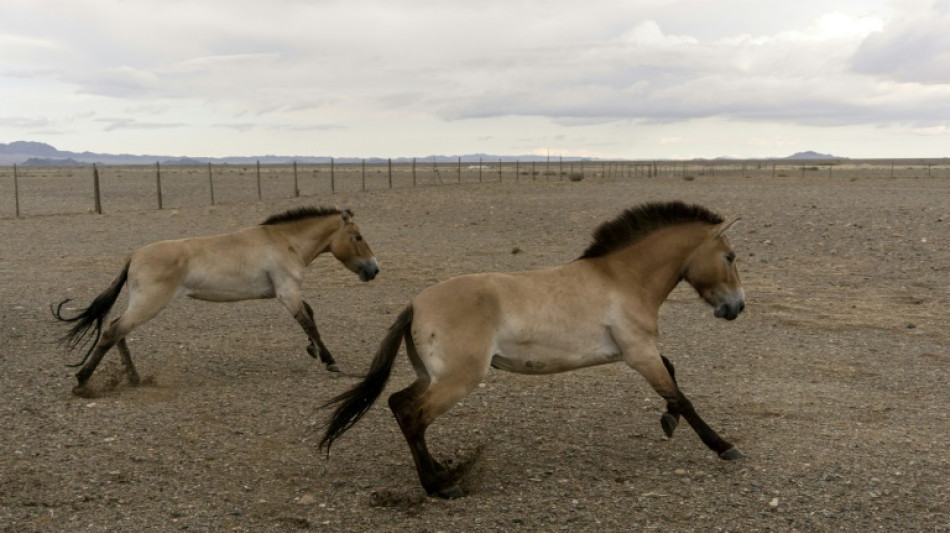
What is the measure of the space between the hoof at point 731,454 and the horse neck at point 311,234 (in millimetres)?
5303

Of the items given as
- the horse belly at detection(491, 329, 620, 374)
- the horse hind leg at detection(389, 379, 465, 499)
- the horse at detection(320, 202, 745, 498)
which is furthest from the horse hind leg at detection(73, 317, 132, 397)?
the horse belly at detection(491, 329, 620, 374)

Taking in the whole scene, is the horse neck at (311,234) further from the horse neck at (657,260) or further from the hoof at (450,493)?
the hoof at (450,493)

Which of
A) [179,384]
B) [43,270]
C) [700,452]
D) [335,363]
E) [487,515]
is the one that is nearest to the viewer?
[487,515]

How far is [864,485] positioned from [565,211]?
20.3m

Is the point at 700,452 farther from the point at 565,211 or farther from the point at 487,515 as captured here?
the point at 565,211

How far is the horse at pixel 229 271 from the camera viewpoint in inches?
315

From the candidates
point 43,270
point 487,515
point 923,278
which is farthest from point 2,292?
point 923,278

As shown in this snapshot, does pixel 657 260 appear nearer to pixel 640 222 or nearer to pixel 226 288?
pixel 640 222

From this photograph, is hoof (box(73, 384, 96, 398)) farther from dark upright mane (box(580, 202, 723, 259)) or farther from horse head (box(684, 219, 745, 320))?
horse head (box(684, 219, 745, 320))

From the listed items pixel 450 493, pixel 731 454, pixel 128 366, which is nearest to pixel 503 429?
pixel 450 493

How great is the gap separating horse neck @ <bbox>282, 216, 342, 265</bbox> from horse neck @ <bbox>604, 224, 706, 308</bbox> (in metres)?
4.26

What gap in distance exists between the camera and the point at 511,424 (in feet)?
22.3

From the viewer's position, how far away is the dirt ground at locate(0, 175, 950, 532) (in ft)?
16.3

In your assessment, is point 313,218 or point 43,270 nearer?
point 313,218
